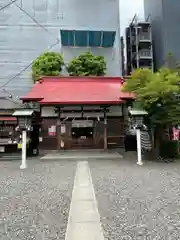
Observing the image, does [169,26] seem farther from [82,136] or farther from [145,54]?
[82,136]

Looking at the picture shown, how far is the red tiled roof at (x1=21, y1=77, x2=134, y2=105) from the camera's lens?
13734mm

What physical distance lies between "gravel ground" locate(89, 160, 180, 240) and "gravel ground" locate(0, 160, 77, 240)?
71 centimetres

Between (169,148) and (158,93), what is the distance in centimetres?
333

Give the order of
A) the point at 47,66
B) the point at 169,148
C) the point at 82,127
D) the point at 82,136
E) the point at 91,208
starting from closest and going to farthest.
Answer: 1. the point at 91,208
2. the point at 169,148
3. the point at 82,127
4. the point at 82,136
5. the point at 47,66

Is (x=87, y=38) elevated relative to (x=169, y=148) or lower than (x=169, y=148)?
elevated

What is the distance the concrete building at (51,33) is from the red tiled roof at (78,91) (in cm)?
902

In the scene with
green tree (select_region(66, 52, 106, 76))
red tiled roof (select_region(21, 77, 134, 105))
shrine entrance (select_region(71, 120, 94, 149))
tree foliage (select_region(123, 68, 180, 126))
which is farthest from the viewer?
green tree (select_region(66, 52, 106, 76))

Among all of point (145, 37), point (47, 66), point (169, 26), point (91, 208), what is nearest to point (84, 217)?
point (91, 208)

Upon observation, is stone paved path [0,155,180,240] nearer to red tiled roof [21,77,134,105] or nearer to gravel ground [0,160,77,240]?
gravel ground [0,160,77,240]

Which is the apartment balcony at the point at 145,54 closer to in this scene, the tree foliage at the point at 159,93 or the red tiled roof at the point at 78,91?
the red tiled roof at the point at 78,91

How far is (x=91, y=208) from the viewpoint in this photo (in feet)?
14.2

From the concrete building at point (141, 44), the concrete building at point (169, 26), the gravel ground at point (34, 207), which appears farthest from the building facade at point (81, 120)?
the concrete building at point (141, 44)

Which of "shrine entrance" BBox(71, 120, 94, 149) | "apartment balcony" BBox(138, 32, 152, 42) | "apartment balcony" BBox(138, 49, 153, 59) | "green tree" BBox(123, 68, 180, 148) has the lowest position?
"shrine entrance" BBox(71, 120, 94, 149)

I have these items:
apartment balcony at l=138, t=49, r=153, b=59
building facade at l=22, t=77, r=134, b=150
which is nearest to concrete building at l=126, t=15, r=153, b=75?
apartment balcony at l=138, t=49, r=153, b=59
